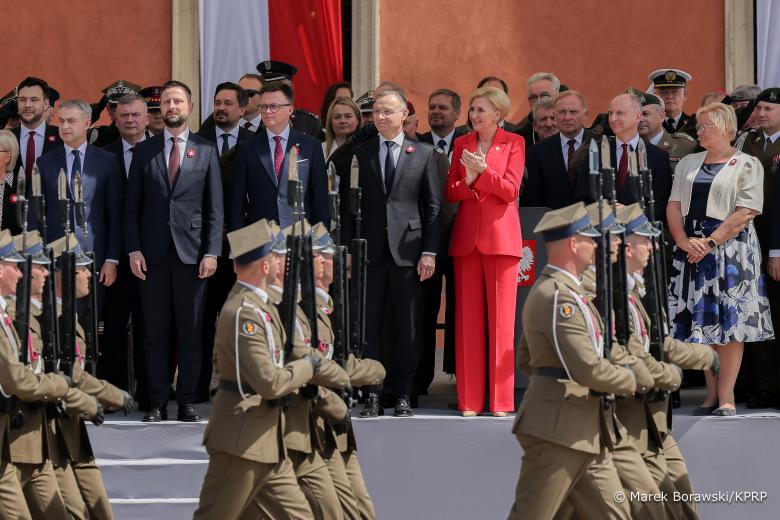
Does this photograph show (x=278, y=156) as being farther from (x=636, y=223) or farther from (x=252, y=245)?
(x=636, y=223)

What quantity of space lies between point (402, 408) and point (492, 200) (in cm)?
153

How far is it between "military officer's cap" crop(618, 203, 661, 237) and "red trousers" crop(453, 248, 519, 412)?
1.89 metres

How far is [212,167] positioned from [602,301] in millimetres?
3539

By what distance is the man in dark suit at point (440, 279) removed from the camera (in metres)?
12.0

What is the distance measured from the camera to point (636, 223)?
31.7 feet

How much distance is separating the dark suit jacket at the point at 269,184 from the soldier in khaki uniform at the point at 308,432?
2.38m

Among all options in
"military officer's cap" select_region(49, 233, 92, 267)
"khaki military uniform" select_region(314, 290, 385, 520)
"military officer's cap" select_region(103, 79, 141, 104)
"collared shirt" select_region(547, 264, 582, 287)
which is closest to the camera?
"collared shirt" select_region(547, 264, 582, 287)

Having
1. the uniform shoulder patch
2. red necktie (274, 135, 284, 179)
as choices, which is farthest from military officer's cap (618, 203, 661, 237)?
red necktie (274, 135, 284, 179)

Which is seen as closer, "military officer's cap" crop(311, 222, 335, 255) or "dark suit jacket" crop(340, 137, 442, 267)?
"military officer's cap" crop(311, 222, 335, 255)

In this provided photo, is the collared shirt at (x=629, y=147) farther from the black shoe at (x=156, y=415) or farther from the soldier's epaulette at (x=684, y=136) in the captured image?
the black shoe at (x=156, y=415)

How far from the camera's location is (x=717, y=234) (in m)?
11.3

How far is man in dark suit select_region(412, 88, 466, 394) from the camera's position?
12.0 m

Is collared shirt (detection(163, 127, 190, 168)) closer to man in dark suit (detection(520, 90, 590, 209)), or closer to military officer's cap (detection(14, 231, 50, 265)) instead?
military officer's cap (detection(14, 231, 50, 265))

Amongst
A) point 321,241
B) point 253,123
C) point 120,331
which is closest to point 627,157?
point 321,241
